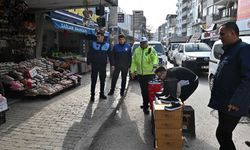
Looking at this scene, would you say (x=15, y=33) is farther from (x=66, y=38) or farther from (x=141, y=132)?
(x=66, y=38)

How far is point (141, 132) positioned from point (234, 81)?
9.31ft

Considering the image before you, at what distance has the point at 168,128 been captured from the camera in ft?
15.9

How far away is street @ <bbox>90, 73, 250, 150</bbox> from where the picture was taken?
5.54 metres

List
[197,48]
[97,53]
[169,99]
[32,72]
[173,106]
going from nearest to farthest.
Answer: [173,106]
[169,99]
[97,53]
[32,72]
[197,48]

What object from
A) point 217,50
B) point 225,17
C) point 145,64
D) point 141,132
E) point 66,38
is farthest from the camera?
point 225,17

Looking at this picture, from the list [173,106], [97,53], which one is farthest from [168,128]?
[97,53]

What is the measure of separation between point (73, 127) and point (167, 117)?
2.08 m

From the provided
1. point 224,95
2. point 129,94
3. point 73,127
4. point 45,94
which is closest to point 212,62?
point 129,94

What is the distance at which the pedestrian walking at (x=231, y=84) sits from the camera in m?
3.71

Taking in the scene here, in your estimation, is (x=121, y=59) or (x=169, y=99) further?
(x=121, y=59)

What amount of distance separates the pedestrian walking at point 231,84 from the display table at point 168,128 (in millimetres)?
792

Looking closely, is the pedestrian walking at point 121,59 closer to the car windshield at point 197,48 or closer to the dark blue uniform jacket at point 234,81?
the dark blue uniform jacket at point 234,81

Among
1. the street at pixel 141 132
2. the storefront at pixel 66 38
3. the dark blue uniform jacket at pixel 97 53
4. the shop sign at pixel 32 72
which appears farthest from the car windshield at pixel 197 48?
the shop sign at pixel 32 72

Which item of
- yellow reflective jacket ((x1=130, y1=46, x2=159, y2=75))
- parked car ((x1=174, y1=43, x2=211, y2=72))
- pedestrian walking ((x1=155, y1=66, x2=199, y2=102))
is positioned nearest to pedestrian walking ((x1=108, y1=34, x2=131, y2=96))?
yellow reflective jacket ((x1=130, y1=46, x2=159, y2=75))
